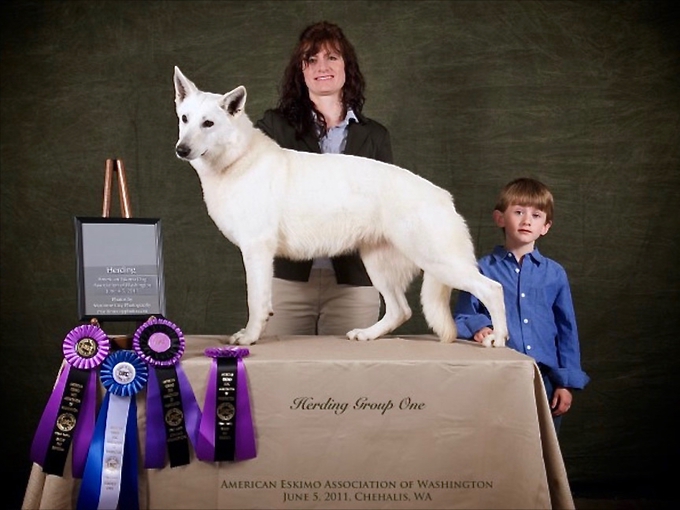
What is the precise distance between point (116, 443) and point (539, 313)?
58.4 inches

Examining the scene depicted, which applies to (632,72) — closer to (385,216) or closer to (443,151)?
(443,151)

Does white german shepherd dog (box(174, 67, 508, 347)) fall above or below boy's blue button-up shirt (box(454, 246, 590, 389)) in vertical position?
above

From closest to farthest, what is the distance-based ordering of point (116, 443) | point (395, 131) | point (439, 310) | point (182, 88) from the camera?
point (116, 443) < point (182, 88) < point (439, 310) < point (395, 131)

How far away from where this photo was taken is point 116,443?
193 cm

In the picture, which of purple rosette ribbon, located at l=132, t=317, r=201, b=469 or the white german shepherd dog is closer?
purple rosette ribbon, located at l=132, t=317, r=201, b=469

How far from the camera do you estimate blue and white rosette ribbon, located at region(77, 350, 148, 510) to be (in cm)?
192

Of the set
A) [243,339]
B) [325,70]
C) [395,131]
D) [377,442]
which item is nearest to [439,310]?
[377,442]

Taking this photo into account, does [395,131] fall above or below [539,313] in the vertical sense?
above

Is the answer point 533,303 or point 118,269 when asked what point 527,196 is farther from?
point 118,269

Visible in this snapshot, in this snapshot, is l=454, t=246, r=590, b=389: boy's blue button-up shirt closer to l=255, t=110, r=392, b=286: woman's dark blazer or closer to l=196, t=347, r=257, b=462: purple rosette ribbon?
l=255, t=110, r=392, b=286: woman's dark blazer

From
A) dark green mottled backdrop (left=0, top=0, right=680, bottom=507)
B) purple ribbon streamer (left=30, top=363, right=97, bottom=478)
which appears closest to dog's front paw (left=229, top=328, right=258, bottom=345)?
purple ribbon streamer (left=30, top=363, right=97, bottom=478)

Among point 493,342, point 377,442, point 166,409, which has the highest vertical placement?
point 493,342

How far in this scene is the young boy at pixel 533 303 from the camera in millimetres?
2535

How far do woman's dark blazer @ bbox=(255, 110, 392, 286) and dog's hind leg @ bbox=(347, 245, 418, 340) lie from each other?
0.28 m
